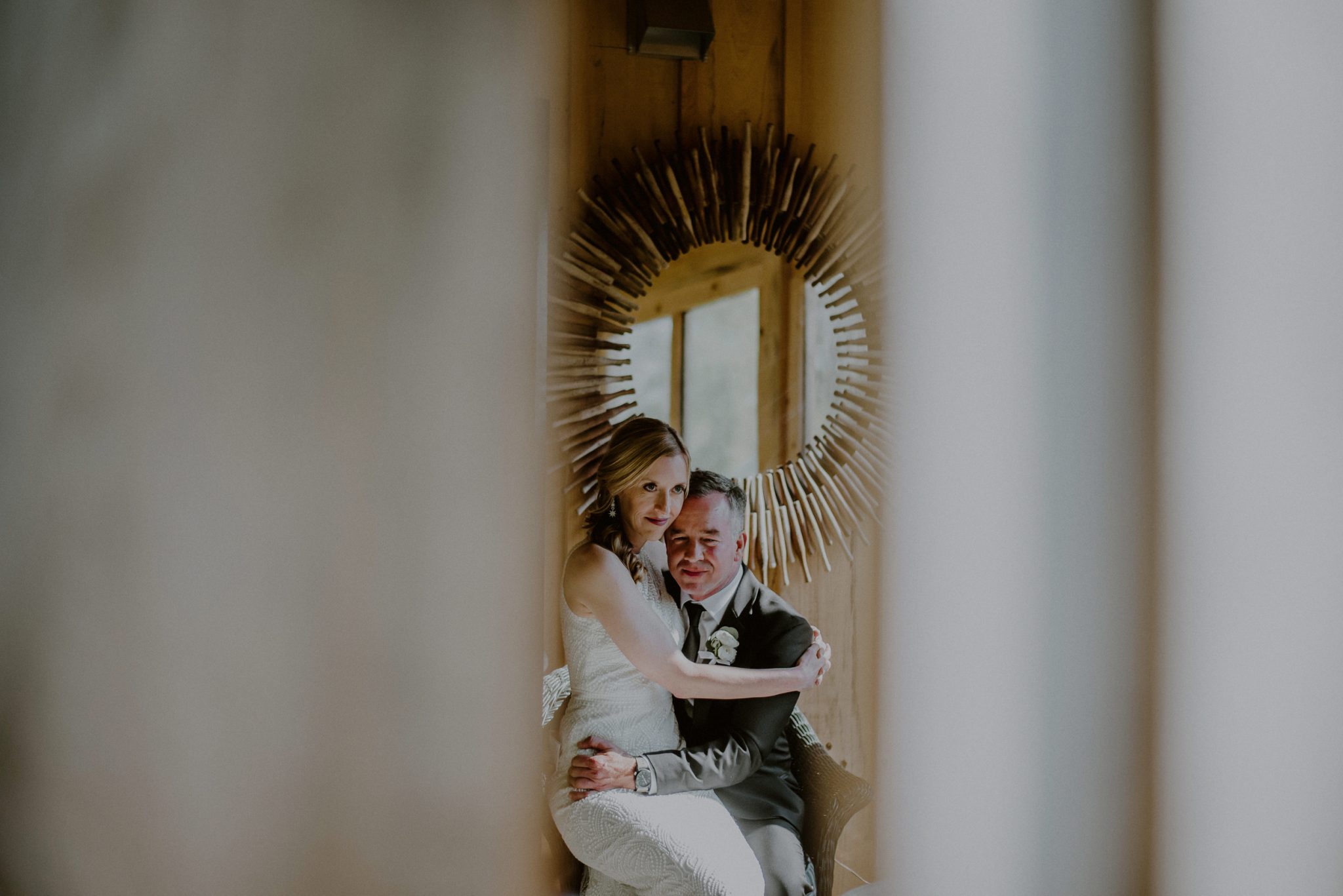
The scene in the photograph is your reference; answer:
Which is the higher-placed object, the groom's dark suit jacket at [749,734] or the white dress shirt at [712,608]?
the white dress shirt at [712,608]

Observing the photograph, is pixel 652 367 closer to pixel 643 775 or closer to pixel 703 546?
pixel 703 546

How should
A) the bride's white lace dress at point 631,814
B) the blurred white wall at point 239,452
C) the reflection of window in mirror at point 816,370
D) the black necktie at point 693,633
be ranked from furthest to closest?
1. the reflection of window in mirror at point 816,370
2. the black necktie at point 693,633
3. the bride's white lace dress at point 631,814
4. the blurred white wall at point 239,452

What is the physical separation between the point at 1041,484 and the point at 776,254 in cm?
71

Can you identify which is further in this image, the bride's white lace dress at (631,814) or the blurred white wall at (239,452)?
the bride's white lace dress at (631,814)

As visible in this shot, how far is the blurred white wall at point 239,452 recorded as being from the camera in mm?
277

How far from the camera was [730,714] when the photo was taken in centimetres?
83

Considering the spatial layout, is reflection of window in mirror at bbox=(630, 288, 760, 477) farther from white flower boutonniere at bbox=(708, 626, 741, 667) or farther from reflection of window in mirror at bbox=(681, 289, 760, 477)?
white flower boutonniere at bbox=(708, 626, 741, 667)

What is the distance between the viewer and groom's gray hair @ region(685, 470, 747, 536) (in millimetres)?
879

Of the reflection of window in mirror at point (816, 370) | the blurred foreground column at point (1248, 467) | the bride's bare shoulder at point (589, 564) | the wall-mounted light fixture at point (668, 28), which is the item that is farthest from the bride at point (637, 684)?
the blurred foreground column at point (1248, 467)

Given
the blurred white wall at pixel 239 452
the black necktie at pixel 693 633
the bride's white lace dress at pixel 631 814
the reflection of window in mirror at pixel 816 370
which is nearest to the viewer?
the blurred white wall at pixel 239 452

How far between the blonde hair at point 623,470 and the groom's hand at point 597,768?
158mm

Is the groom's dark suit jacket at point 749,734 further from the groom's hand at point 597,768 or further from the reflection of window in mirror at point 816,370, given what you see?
the reflection of window in mirror at point 816,370

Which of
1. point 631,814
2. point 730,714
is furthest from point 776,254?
point 631,814

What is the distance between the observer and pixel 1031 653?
349mm
